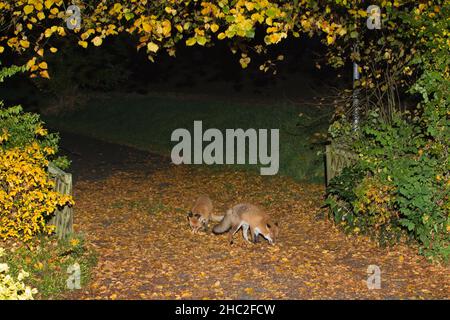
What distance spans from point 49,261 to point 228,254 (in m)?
2.91

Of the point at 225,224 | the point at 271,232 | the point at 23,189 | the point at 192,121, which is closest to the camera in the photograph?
the point at 23,189

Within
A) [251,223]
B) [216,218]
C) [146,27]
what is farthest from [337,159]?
[146,27]

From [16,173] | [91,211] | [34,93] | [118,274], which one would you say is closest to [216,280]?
[118,274]

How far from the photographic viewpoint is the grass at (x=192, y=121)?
16.5m

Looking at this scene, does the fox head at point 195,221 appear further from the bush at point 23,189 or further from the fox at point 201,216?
the bush at point 23,189

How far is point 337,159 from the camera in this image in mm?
11234

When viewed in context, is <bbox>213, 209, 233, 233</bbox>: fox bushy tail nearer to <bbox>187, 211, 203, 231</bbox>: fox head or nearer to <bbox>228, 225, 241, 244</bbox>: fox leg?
<bbox>228, 225, 241, 244</bbox>: fox leg

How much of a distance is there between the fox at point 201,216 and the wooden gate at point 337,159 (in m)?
2.62

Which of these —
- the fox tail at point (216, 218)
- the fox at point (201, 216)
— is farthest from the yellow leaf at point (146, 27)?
the fox tail at point (216, 218)

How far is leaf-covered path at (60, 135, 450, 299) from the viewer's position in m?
7.64

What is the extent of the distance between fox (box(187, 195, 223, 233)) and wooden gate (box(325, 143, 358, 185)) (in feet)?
8.59

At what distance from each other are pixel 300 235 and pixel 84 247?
3992 mm

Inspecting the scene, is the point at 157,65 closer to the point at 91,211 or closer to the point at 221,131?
the point at 221,131

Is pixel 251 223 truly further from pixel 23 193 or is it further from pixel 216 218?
pixel 23 193
